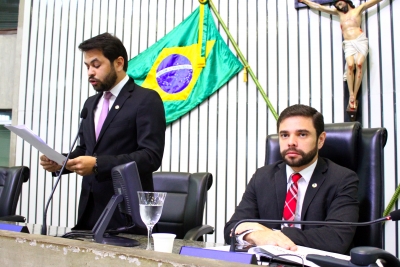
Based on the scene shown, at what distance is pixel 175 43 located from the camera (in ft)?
12.5

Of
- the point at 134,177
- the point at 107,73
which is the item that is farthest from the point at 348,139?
the point at 107,73

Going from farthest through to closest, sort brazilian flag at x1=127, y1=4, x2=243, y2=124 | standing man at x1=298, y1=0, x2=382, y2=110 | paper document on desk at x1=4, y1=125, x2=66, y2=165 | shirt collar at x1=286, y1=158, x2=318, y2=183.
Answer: brazilian flag at x1=127, y1=4, x2=243, y2=124, standing man at x1=298, y1=0, x2=382, y2=110, shirt collar at x1=286, y1=158, x2=318, y2=183, paper document on desk at x1=4, y1=125, x2=66, y2=165

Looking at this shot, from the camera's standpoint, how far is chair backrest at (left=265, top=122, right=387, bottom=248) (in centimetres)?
157

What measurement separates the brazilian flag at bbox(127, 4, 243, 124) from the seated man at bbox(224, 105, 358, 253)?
195 cm

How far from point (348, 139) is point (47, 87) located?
358 centimetres

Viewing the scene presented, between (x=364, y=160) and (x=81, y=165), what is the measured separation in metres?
1.12

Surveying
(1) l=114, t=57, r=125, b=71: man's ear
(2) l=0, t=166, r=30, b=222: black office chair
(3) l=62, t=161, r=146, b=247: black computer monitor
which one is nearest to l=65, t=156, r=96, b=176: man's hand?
(3) l=62, t=161, r=146, b=247: black computer monitor

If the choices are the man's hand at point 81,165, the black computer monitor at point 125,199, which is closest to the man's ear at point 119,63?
the man's hand at point 81,165

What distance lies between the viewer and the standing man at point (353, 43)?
3.11 metres

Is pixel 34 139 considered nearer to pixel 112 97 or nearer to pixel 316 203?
pixel 112 97

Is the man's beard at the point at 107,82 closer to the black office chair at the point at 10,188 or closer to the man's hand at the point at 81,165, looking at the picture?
the man's hand at the point at 81,165

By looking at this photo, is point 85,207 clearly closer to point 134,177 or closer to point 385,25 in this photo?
point 134,177

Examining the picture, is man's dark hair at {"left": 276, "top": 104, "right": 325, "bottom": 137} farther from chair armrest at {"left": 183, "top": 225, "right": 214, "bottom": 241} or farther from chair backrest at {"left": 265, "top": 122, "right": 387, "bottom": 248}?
chair armrest at {"left": 183, "top": 225, "right": 214, "bottom": 241}

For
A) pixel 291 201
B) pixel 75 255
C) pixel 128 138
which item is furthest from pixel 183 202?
pixel 75 255
